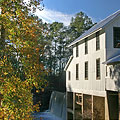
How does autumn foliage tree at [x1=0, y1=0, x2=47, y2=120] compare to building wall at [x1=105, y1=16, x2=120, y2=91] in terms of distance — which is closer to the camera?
autumn foliage tree at [x1=0, y1=0, x2=47, y2=120]

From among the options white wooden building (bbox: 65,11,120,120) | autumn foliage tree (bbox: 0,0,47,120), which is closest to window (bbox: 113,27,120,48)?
white wooden building (bbox: 65,11,120,120)

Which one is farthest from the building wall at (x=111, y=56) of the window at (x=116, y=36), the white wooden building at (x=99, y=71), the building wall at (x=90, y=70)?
the building wall at (x=90, y=70)

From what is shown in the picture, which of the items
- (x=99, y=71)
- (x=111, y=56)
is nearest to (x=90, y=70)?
(x=99, y=71)

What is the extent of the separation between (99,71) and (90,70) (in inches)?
67.2

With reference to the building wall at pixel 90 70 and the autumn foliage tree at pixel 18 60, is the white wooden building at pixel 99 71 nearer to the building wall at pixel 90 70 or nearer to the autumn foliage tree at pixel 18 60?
the building wall at pixel 90 70

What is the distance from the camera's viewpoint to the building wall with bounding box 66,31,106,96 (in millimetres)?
16750

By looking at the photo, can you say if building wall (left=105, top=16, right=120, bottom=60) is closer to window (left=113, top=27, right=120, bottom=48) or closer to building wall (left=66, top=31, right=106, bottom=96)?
window (left=113, top=27, right=120, bottom=48)

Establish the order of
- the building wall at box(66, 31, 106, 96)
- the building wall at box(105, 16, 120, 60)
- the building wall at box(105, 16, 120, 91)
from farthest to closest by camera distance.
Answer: the building wall at box(66, 31, 106, 96), the building wall at box(105, 16, 120, 60), the building wall at box(105, 16, 120, 91)

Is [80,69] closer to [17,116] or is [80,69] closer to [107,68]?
[107,68]

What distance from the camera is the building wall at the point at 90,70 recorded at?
16750 mm

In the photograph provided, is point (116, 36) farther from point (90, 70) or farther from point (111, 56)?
point (90, 70)

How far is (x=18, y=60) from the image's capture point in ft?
14.9

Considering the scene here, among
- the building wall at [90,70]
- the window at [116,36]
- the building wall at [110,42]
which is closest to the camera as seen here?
the building wall at [110,42]

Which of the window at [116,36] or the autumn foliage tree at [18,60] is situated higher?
the window at [116,36]
